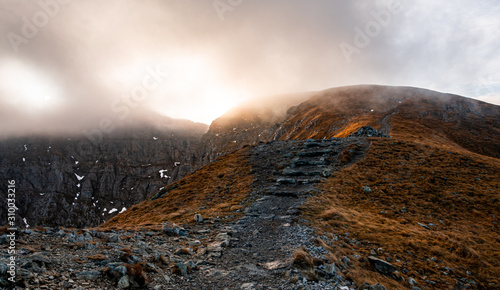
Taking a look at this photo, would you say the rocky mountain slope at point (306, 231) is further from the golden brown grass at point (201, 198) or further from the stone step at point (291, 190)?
the golden brown grass at point (201, 198)

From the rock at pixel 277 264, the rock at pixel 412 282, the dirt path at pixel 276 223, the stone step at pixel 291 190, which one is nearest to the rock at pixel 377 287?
the dirt path at pixel 276 223

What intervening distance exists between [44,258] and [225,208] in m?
16.2

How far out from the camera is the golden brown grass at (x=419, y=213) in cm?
1324

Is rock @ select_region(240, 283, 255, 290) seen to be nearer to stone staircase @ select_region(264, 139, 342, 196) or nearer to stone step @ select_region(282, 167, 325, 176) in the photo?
stone staircase @ select_region(264, 139, 342, 196)

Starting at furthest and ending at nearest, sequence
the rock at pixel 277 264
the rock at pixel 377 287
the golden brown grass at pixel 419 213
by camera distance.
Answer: the golden brown grass at pixel 419 213, the rock at pixel 277 264, the rock at pixel 377 287

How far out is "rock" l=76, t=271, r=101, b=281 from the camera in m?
8.09

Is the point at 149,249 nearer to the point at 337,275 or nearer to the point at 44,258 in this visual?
the point at 44,258

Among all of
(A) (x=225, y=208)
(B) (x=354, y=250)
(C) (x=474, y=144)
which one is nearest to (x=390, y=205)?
(B) (x=354, y=250)

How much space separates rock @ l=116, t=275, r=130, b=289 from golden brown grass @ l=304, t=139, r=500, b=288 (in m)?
10.0

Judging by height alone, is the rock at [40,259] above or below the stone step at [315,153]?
below

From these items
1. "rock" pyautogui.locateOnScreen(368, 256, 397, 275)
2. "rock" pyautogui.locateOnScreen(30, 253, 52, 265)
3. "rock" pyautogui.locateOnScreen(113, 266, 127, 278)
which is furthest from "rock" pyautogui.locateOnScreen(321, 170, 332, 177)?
"rock" pyautogui.locateOnScreen(30, 253, 52, 265)

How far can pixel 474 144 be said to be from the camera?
72438 mm

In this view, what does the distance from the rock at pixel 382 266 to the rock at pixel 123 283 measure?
12628 mm

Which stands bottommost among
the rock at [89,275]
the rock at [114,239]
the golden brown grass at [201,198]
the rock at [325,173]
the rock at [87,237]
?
the golden brown grass at [201,198]
